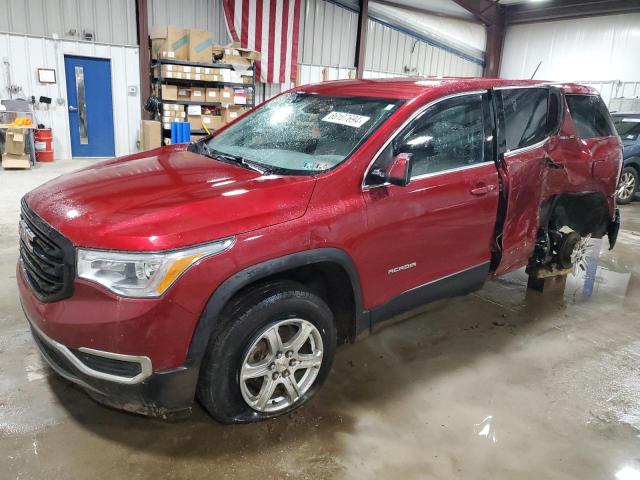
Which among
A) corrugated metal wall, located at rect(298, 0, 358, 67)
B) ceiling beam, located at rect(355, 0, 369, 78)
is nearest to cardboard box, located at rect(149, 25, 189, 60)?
corrugated metal wall, located at rect(298, 0, 358, 67)

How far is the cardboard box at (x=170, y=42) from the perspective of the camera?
9.88 m

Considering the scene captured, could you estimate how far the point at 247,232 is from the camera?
193 cm

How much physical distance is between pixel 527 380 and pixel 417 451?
3.32 ft

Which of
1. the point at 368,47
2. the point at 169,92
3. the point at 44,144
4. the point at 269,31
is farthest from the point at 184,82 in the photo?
the point at 368,47

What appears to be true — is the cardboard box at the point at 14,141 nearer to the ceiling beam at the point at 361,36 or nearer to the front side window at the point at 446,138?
the front side window at the point at 446,138

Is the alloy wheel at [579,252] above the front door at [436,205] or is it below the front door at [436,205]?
below

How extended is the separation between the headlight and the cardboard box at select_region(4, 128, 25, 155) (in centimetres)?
839

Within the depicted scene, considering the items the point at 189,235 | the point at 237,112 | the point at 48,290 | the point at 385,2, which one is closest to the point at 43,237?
the point at 48,290

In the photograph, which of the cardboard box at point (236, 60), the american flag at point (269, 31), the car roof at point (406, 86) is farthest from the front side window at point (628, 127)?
the cardboard box at point (236, 60)

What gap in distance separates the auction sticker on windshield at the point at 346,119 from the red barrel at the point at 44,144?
8786mm

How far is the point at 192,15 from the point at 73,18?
8.24 feet

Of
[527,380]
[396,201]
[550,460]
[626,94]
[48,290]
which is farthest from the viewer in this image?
[626,94]

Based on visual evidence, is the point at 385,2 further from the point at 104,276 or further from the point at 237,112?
the point at 104,276

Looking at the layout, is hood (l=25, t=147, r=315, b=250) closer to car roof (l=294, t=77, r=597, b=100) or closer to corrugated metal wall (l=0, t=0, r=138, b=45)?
car roof (l=294, t=77, r=597, b=100)
